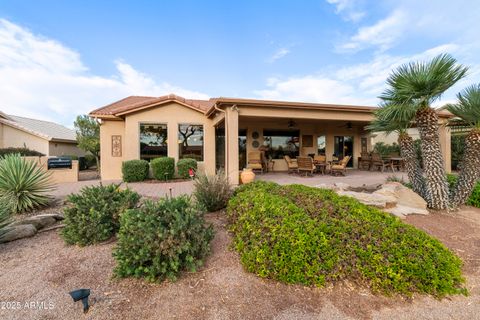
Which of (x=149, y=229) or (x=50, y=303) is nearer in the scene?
(x=50, y=303)

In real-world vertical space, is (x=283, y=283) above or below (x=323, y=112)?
below

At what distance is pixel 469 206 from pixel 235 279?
751cm

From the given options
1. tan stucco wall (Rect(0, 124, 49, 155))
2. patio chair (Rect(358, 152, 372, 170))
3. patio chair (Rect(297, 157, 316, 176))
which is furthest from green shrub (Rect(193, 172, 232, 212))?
tan stucco wall (Rect(0, 124, 49, 155))

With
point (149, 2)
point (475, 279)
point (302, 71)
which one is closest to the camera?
point (475, 279)

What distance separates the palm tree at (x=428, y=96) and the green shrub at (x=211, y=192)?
16.4 ft

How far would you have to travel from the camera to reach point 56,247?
346 cm

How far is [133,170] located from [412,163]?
10.6 meters

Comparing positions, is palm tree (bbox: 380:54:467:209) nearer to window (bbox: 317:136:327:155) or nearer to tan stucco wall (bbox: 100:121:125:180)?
window (bbox: 317:136:327:155)

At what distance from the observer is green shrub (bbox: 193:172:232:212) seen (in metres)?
4.78

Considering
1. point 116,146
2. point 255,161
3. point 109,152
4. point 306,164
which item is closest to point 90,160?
point 109,152

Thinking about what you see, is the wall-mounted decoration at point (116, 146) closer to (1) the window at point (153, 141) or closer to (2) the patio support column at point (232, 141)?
(1) the window at point (153, 141)

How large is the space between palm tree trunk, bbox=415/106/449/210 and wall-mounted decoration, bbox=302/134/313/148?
783 centimetres

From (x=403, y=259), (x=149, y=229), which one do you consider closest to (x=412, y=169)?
(x=403, y=259)

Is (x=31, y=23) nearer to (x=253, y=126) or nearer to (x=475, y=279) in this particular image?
(x=253, y=126)
